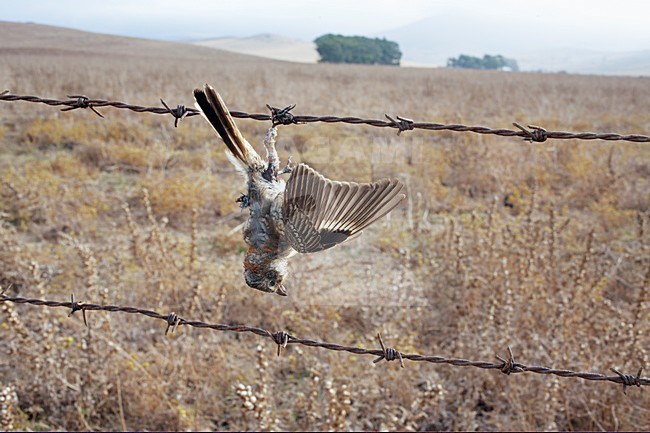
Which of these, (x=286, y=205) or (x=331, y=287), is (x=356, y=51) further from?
(x=286, y=205)


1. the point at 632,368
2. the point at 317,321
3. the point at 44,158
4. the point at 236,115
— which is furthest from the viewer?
the point at 44,158

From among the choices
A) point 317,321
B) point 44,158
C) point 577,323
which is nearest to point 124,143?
point 44,158

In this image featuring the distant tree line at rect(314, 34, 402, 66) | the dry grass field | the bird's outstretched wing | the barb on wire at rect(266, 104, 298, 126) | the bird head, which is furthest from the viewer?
the distant tree line at rect(314, 34, 402, 66)

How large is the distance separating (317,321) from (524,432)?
1.70 m

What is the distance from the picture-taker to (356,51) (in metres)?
52.8

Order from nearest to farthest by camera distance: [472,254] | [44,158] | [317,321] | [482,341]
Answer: [482,341]
[317,321]
[472,254]
[44,158]

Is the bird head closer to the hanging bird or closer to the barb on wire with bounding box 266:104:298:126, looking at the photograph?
the hanging bird

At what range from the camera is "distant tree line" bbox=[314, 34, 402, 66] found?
169ft

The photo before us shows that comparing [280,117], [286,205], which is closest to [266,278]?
[286,205]

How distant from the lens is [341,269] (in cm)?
539

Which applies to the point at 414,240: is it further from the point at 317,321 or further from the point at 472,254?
the point at 317,321

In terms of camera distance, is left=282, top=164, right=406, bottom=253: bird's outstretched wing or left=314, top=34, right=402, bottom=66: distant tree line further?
left=314, top=34, right=402, bottom=66: distant tree line

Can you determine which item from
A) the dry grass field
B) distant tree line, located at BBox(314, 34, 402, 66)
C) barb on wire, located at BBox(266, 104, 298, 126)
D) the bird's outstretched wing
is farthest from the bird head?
distant tree line, located at BBox(314, 34, 402, 66)

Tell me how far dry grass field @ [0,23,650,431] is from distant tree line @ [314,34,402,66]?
43.8 meters
